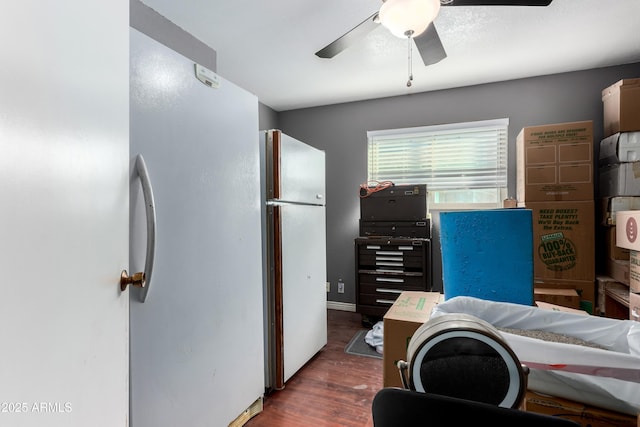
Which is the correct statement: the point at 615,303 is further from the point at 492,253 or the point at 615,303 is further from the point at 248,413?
the point at 248,413

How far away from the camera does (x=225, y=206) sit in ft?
4.87

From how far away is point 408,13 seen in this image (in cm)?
141

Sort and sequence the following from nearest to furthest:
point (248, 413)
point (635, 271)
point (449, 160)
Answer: point (248, 413) < point (635, 271) < point (449, 160)

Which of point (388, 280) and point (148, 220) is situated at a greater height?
point (148, 220)

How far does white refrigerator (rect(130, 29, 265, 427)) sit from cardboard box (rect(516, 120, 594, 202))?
2.30m

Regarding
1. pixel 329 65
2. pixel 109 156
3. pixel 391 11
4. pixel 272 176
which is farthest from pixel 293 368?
pixel 329 65

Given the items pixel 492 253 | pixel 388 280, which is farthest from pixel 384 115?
pixel 492 253

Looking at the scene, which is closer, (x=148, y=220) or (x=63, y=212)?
(x=63, y=212)

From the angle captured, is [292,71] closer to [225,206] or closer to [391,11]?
[391,11]

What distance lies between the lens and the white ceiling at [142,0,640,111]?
1.99m

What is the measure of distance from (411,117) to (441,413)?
11.4 ft

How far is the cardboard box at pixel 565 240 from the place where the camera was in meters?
2.50

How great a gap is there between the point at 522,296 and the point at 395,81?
2588mm

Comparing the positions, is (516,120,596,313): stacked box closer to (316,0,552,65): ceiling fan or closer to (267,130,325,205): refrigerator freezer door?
(316,0,552,65): ceiling fan
